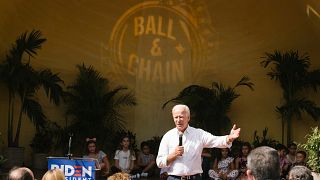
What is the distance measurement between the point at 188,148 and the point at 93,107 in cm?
587

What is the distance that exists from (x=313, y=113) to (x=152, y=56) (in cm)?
377

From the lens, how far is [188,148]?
5.17 meters

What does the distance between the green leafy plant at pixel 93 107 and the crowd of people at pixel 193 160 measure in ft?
2.89

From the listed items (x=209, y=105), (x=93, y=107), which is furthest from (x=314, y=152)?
(x=93, y=107)

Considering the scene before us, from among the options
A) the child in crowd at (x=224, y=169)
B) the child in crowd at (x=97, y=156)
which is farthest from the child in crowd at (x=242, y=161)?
the child in crowd at (x=97, y=156)

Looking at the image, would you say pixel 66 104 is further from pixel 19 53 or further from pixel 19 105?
pixel 19 53

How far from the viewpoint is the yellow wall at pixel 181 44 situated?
11609mm

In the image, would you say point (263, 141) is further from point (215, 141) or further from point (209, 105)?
point (215, 141)

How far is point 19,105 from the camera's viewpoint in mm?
10953

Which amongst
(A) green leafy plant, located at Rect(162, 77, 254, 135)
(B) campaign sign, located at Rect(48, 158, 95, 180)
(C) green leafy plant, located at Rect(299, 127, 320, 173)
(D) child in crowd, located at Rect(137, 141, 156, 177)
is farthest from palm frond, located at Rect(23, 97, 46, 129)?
(C) green leafy plant, located at Rect(299, 127, 320, 173)

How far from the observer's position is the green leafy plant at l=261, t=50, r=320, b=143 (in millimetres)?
11031

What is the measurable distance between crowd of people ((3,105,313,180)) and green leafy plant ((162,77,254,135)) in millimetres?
819

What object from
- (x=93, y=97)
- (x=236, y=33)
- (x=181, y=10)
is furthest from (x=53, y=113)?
(x=236, y=33)

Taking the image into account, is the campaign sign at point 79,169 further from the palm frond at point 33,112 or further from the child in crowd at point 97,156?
the palm frond at point 33,112
